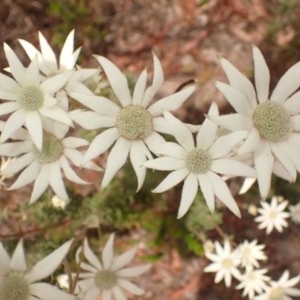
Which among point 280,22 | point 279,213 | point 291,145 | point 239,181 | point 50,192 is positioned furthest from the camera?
point 280,22

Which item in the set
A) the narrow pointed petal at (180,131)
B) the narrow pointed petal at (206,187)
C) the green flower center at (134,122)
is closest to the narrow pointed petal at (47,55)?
the green flower center at (134,122)

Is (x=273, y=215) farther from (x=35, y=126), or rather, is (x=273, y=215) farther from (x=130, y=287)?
(x=35, y=126)

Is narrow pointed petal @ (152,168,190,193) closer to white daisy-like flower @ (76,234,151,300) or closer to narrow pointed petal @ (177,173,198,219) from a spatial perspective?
narrow pointed petal @ (177,173,198,219)

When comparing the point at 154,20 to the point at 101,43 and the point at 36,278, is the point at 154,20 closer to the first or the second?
the point at 101,43

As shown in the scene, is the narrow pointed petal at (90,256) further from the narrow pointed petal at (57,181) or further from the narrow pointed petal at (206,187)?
the narrow pointed petal at (206,187)

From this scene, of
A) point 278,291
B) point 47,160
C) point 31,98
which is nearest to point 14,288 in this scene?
point 47,160

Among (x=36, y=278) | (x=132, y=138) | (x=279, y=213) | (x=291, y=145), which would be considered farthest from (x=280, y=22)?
(x=36, y=278)

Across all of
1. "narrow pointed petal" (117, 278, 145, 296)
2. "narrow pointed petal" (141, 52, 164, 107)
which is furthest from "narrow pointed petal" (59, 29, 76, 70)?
"narrow pointed petal" (117, 278, 145, 296)
